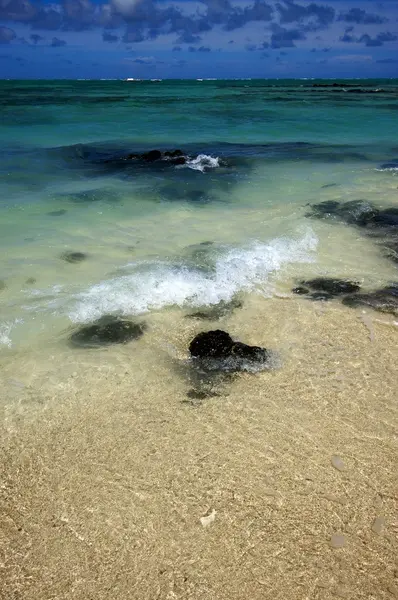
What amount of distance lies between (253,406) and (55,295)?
3.18m

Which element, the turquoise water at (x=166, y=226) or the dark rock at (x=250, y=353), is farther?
the turquoise water at (x=166, y=226)

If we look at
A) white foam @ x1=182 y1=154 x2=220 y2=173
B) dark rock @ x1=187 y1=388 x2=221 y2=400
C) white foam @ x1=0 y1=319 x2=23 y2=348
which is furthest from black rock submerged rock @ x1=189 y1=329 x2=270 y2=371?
white foam @ x1=182 y1=154 x2=220 y2=173

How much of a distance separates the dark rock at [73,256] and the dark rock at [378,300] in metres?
3.89

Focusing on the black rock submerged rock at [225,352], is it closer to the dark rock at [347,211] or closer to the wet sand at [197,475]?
the wet sand at [197,475]

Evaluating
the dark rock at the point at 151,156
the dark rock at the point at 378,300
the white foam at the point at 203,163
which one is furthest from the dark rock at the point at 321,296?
the dark rock at the point at 151,156

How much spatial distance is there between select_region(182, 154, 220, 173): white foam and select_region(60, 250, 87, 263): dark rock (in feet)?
24.3

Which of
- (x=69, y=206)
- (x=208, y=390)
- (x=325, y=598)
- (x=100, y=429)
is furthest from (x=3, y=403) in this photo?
(x=69, y=206)

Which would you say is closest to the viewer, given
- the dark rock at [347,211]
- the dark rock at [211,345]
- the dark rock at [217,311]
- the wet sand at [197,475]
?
the wet sand at [197,475]

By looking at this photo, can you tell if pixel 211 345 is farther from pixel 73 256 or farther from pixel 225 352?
pixel 73 256

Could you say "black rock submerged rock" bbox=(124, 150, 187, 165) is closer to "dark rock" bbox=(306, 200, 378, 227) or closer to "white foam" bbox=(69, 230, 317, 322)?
"dark rock" bbox=(306, 200, 378, 227)

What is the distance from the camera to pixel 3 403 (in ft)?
13.4

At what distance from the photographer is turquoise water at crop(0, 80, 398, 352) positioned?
5969 millimetres

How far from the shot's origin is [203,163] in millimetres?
14945

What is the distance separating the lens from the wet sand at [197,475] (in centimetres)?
274
